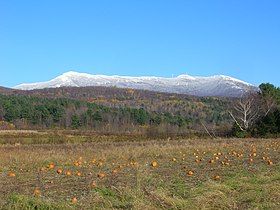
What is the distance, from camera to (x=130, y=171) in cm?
1089

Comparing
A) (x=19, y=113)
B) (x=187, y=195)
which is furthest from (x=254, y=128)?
(x=19, y=113)

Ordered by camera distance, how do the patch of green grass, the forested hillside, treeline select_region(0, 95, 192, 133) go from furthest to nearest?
treeline select_region(0, 95, 192, 133) < the forested hillside < the patch of green grass

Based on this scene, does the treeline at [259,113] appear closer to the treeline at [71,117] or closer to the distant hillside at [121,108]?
the distant hillside at [121,108]

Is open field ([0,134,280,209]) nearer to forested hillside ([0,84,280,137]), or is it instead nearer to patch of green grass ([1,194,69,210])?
patch of green grass ([1,194,69,210])

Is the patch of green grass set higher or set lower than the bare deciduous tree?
lower

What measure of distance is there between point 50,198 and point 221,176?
411cm

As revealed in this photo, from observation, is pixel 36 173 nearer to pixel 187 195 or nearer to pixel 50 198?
pixel 50 198

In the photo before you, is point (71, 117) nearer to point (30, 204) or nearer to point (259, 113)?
point (259, 113)

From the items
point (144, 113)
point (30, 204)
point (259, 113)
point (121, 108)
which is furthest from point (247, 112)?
point (121, 108)

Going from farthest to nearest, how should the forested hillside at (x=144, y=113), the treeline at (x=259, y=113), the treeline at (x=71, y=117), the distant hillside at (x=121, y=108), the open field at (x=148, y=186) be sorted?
the distant hillside at (x=121, y=108) < the treeline at (x=71, y=117) < the forested hillside at (x=144, y=113) < the treeline at (x=259, y=113) < the open field at (x=148, y=186)

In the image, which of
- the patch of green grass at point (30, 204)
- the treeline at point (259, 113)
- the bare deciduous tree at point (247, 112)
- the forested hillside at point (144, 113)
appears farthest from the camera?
the forested hillside at point (144, 113)

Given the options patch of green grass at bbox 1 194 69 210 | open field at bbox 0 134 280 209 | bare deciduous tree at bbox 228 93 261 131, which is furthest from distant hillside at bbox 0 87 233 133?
patch of green grass at bbox 1 194 69 210

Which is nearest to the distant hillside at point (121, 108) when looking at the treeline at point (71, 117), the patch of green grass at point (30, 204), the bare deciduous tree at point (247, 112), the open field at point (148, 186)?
the treeline at point (71, 117)

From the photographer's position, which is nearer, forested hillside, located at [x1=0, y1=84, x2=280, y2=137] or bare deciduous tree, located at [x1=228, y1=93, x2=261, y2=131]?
bare deciduous tree, located at [x1=228, y1=93, x2=261, y2=131]
